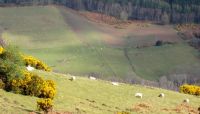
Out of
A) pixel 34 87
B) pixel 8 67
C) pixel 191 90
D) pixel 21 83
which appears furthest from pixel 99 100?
pixel 191 90

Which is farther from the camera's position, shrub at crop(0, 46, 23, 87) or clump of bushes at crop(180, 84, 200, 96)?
clump of bushes at crop(180, 84, 200, 96)

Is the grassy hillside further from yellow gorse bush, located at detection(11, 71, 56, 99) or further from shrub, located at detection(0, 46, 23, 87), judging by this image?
shrub, located at detection(0, 46, 23, 87)

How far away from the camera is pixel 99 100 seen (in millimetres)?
51219

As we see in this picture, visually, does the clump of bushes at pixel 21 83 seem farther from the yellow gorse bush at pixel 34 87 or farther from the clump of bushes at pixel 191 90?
the clump of bushes at pixel 191 90

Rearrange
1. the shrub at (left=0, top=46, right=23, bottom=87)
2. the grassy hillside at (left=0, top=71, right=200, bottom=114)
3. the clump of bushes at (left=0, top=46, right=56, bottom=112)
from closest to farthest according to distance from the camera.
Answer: the grassy hillside at (left=0, top=71, right=200, bottom=114) < the clump of bushes at (left=0, top=46, right=56, bottom=112) < the shrub at (left=0, top=46, right=23, bottom=87)

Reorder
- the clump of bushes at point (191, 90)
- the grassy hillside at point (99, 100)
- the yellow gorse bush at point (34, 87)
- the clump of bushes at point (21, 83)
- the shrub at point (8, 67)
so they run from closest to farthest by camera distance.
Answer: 1. the grassy hillside at point (99, 100)
2. the clump of bushes at point (21, 83)
3. the yellow gorse bush at point (34, 87)
4. the shrub at point (8, 67)
5. the clump of bushes at point (191, 90)

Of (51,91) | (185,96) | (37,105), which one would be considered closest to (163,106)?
(185,96)

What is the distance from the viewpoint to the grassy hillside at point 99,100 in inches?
1740

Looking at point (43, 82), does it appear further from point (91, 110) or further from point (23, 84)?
point (91, 110)

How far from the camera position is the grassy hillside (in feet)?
145

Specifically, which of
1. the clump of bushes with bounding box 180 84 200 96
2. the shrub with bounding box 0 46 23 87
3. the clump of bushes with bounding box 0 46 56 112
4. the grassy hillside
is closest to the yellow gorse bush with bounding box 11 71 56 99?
the clump of bushes with bounding box 0 46 56 112

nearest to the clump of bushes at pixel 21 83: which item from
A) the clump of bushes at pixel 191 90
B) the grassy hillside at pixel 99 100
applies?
Answer: the grassy hillside at pixel 99 100

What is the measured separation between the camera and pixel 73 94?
5162 centimetres

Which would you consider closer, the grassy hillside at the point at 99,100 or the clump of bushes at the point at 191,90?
the grassy hillside at the point at 99,100
